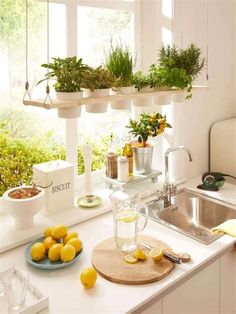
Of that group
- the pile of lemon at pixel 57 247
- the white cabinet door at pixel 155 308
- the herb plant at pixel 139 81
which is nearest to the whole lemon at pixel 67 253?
the pile of lemon at pixel 57 247

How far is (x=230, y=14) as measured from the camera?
104 inches

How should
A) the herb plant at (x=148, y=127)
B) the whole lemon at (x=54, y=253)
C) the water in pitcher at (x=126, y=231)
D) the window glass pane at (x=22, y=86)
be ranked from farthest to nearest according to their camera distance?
the herb plant at (x=148, y=127)
the window glass pane at (x=22, y=86)
the water in pitcher at (x=126, y=231)
the whole lemon at (x=54, y=253)

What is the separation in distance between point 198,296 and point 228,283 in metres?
0.26

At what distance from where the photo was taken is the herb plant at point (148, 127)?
7.14ft

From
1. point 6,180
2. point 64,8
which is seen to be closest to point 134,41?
point 64,8

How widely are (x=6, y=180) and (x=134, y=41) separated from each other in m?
1.15

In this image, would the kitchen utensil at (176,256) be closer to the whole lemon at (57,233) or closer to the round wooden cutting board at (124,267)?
the round wooden cutting board at (124,267)

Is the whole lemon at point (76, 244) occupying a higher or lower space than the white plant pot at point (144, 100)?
lower

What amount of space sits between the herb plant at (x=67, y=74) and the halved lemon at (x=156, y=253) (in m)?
0.73

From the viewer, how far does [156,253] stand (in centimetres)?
153

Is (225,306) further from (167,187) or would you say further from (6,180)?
(6,180)

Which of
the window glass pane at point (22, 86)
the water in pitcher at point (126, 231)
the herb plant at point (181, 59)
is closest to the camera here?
the water in pitcher at point (126, 231)

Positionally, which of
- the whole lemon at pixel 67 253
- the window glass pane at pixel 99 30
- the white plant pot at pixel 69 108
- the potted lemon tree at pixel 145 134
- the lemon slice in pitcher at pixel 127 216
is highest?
the window glass pane at pixel 99 30

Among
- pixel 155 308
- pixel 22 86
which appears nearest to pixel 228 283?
pixel 155 308
